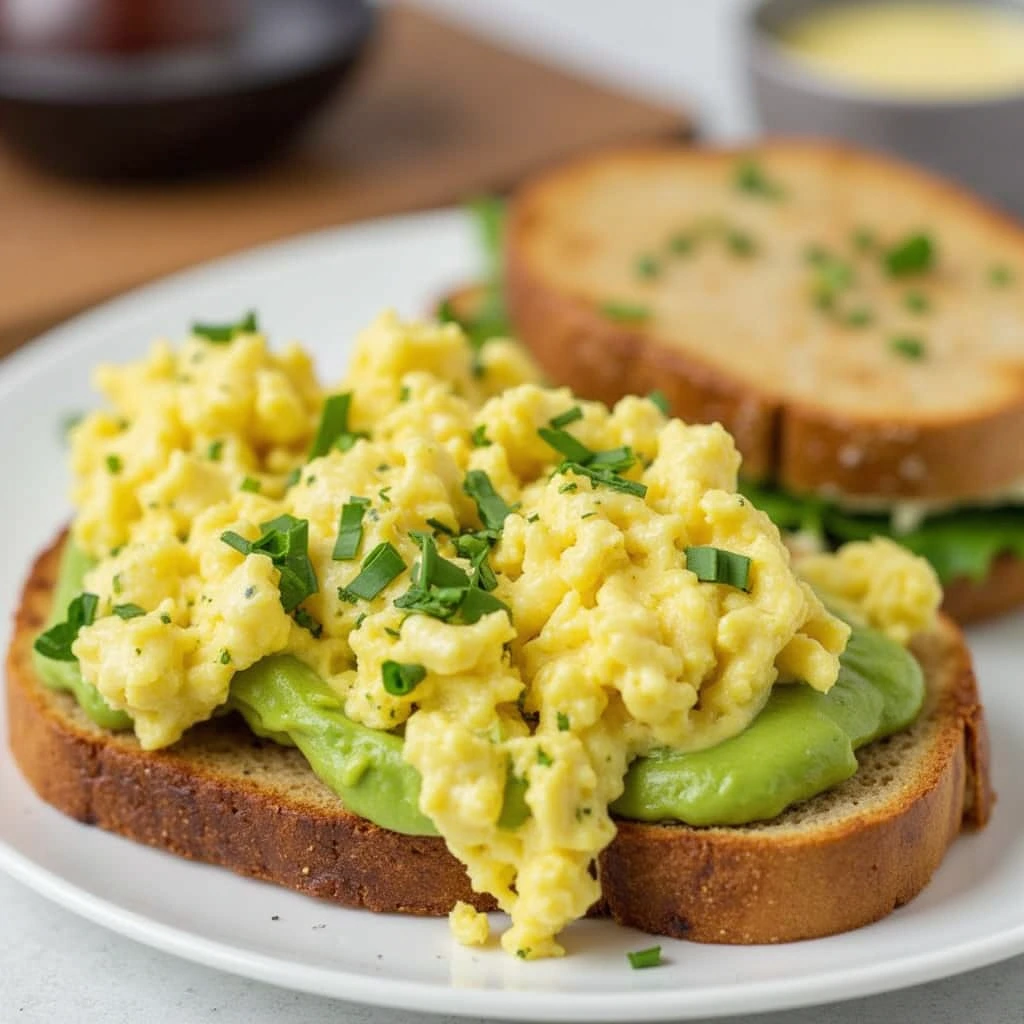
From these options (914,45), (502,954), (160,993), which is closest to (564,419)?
(502,954)

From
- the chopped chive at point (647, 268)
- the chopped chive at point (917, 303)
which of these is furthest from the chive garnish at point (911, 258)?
the chopped chive at point (647, 268)

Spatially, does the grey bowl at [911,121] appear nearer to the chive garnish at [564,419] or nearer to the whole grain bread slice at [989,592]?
the whole grain bread slice at [989,592]

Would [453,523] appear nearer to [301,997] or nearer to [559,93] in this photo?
[301,997]

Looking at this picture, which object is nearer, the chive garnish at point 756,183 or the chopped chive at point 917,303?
the chopped chive at point 917,303

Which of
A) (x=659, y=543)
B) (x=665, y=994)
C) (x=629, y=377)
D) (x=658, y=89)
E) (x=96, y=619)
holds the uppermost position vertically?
(x=659, y=543)

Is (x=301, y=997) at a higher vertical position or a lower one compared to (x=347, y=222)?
higher

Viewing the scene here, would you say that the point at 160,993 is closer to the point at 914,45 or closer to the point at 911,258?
the point at 911,258

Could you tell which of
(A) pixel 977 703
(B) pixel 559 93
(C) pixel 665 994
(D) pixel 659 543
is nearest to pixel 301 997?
(C) pixel 665 994

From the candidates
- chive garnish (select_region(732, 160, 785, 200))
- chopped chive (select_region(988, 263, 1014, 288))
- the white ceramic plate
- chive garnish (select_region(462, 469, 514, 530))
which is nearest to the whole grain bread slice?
the white ceramic plate

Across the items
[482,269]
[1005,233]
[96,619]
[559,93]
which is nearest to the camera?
[96,619]
